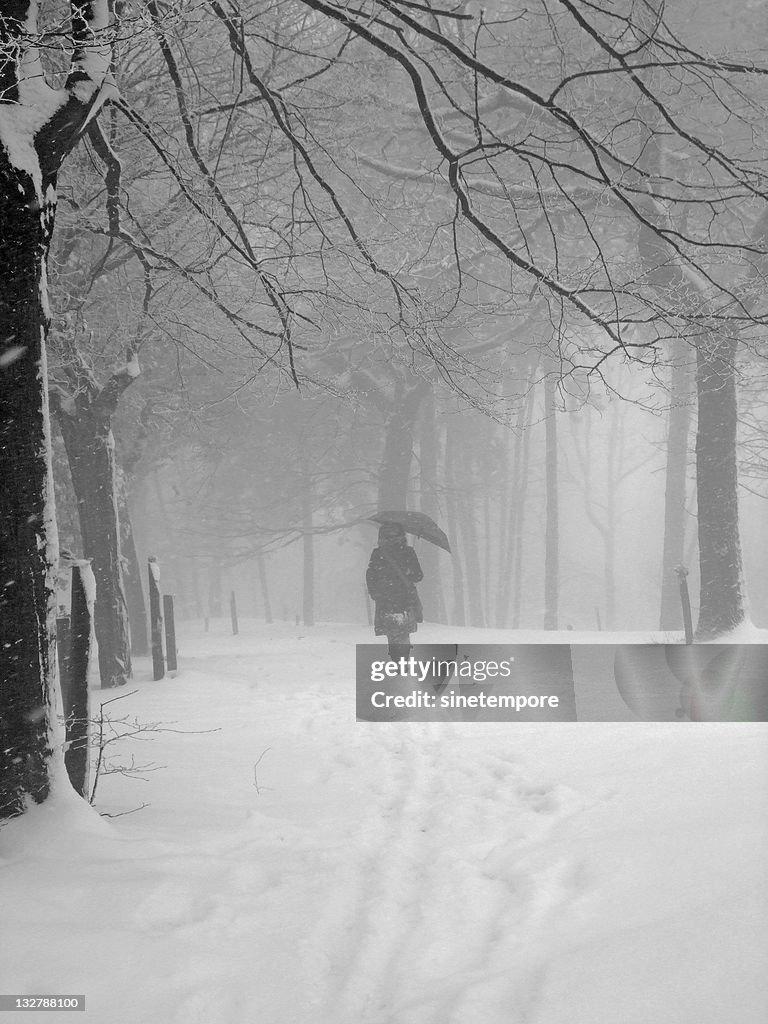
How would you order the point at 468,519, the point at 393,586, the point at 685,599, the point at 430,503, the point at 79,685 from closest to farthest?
the point at 79,685 < the point at 393,586 < the point at 685,599 < the point at 430,503 < the point at 468,519

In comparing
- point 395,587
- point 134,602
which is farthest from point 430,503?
point 395,587

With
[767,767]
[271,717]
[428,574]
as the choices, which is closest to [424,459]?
[428,574]

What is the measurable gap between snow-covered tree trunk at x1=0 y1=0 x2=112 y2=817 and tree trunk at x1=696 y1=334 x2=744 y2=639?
30.2 ft

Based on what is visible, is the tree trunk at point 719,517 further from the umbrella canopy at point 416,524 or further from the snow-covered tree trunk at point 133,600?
the snow-covered tree trunk at point 133,600

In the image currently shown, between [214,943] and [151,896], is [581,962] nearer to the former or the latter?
[214,943]

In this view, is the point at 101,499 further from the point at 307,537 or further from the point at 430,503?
the point at 307,537

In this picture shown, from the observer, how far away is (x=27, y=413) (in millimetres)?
3371

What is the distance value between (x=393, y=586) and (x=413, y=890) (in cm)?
543

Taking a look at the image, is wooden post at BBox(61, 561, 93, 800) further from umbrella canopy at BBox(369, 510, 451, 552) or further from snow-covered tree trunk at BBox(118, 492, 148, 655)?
snow-covered tree trunk at BBox(118, 492, 148, 655)

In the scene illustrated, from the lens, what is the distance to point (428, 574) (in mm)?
19344

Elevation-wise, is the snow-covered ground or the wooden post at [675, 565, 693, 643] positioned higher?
the wooden post at [675, 565, 693, 643]

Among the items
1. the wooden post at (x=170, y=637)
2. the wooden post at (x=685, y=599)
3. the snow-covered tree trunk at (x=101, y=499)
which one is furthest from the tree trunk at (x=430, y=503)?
the snow-covered tree trunk at (x=101, y=499)

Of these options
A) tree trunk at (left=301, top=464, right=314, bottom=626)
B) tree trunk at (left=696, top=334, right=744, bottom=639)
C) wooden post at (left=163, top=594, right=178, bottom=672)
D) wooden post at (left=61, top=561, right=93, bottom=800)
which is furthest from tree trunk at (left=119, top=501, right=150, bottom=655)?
wooden post at (left=61, top=561, right=93, bottom=800)

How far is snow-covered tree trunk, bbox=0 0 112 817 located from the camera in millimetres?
3248
